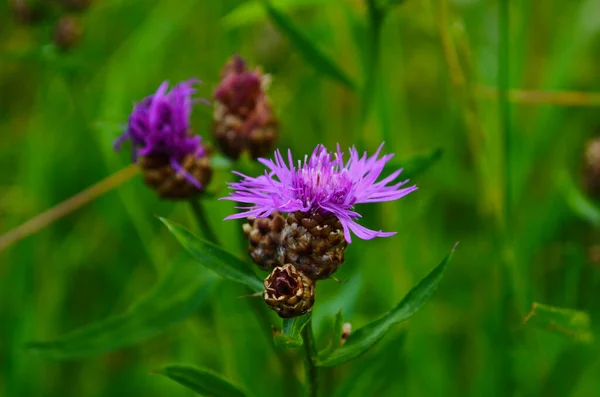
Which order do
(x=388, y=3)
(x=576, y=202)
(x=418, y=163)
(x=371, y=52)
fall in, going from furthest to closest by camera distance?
(x=576, y=202) < (x=371, y=52) < (x=388, y=3) < (x=418, y=163)

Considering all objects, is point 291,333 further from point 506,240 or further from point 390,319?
point 506,240

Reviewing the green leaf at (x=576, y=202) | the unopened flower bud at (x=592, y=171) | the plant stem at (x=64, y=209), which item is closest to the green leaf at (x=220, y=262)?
the plant stem at (x=64, y=209)

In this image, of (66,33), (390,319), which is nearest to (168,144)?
(390,319)

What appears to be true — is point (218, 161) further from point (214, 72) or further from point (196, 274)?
point (214, 72)

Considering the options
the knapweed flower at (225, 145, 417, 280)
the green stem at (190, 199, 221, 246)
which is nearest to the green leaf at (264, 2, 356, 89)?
the green stem at (190, 199, 221, 246)

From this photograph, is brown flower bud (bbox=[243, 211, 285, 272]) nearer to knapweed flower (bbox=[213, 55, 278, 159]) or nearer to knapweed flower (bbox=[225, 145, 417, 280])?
knapweed flower (bbox=[225, 145, 417, 280])

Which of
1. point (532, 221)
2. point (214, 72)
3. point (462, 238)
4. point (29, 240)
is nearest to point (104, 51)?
point (214, 72)

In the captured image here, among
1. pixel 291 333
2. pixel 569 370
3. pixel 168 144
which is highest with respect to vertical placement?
pixel 168 144

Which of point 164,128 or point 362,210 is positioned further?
point 362,210
